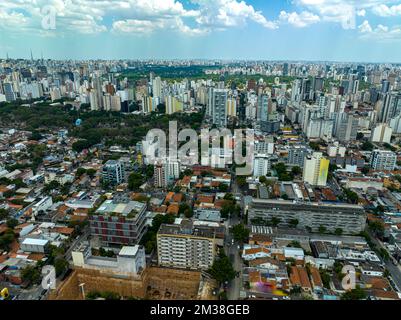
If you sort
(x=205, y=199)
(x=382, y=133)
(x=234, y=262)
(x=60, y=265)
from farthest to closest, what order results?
(x=382, y=133) → (x=205, y=199) → (x=234, y=262) → (x=60, y=265)

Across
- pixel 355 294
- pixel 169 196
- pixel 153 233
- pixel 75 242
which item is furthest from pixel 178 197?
pixel 355 294

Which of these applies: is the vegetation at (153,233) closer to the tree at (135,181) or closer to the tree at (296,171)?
the tree at (135,181)

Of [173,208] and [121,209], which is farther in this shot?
[173,208]

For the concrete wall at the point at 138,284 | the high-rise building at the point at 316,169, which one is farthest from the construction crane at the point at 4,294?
the high-rise building at the point at 316,169

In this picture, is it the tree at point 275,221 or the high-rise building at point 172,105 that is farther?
the high-rise building at point 172,105

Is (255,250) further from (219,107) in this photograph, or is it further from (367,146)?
(219,107)

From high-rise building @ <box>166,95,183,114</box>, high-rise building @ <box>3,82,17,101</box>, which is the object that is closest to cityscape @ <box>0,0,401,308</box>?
high-rise building @ <box>166,95,183,114</box>
